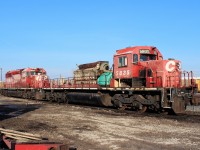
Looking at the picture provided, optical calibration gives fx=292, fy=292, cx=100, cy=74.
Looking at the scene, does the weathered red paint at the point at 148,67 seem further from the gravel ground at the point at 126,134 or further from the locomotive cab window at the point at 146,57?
the gravel ground at the point at 126,134

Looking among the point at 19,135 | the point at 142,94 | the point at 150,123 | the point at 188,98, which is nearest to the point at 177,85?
the point at 188,98

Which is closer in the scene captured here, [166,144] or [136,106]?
[166,144]

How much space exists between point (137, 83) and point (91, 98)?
532cm

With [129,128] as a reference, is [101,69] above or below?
above

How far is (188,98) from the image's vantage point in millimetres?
15859

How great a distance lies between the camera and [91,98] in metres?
22.5

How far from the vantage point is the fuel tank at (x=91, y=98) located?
2070 centimetres

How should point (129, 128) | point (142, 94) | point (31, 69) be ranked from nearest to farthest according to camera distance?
point (129, 128), point (142, 94), point (31, 69)

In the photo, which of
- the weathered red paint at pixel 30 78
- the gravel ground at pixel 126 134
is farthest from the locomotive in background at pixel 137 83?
the weathered red paint at pixel 30 78

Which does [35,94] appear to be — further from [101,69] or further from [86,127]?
[86,127]

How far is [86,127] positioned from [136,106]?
21.5ft

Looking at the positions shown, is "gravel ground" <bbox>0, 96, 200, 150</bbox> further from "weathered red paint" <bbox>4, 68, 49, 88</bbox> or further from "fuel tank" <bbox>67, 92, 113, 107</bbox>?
"weathered red paint" <bbox>4, 68, 49, 88</bbox>

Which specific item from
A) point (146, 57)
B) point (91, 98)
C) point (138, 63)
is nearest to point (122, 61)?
point (138, 63)

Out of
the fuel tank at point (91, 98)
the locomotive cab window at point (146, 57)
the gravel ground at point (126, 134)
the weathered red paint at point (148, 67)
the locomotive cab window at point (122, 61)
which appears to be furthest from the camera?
the fuel tank at point (91, 98)
